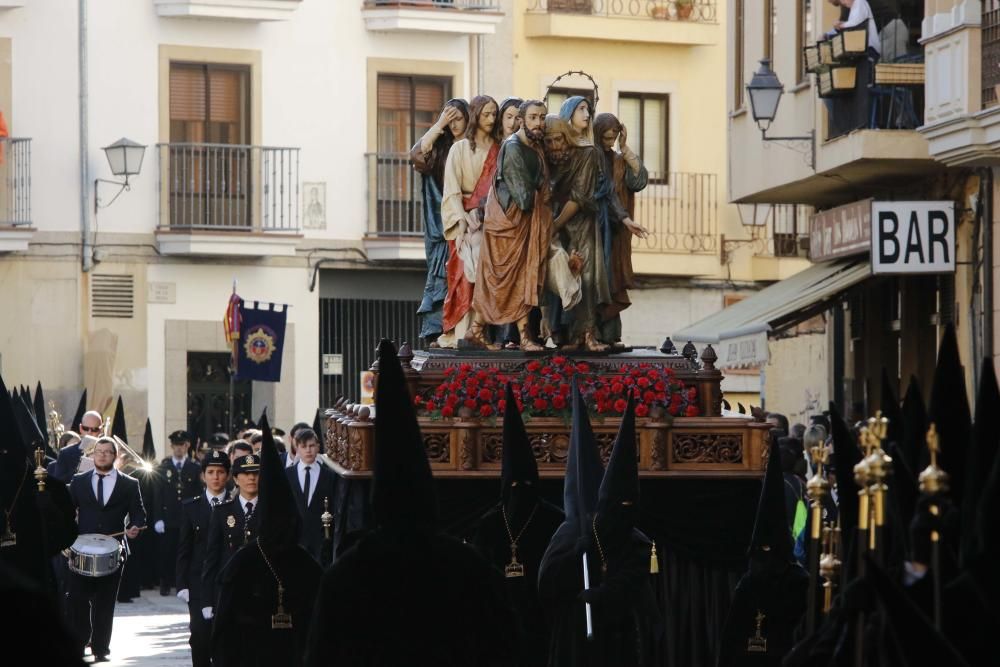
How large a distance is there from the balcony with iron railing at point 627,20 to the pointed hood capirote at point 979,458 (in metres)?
25.3

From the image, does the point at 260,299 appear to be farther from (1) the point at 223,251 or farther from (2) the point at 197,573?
(2) the point at 197,573

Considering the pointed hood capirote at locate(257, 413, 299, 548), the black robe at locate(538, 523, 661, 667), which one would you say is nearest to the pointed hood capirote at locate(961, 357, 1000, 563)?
the black robe at locate(538, 523, 661, 667)

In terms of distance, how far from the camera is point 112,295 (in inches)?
1201

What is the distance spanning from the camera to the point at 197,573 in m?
15.2

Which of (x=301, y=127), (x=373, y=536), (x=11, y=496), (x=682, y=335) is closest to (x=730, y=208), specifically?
(x=301, y=127)

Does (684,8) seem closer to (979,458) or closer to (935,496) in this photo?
(979,458)

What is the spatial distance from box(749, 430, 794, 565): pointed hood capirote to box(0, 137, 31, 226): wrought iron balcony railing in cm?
1923

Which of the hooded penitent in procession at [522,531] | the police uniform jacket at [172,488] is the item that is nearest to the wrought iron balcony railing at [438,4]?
the police uniform jacket at [172,488]

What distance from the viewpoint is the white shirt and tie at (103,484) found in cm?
1831

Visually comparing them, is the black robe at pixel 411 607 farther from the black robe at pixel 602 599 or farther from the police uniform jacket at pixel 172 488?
the police uniform jacket at pixel 172 488

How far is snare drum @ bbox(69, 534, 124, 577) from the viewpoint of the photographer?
680 inches

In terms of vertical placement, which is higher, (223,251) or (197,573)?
(223,251)

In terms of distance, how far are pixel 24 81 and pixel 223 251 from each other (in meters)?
3.13

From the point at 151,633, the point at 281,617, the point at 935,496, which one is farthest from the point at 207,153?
the point at 935,496
